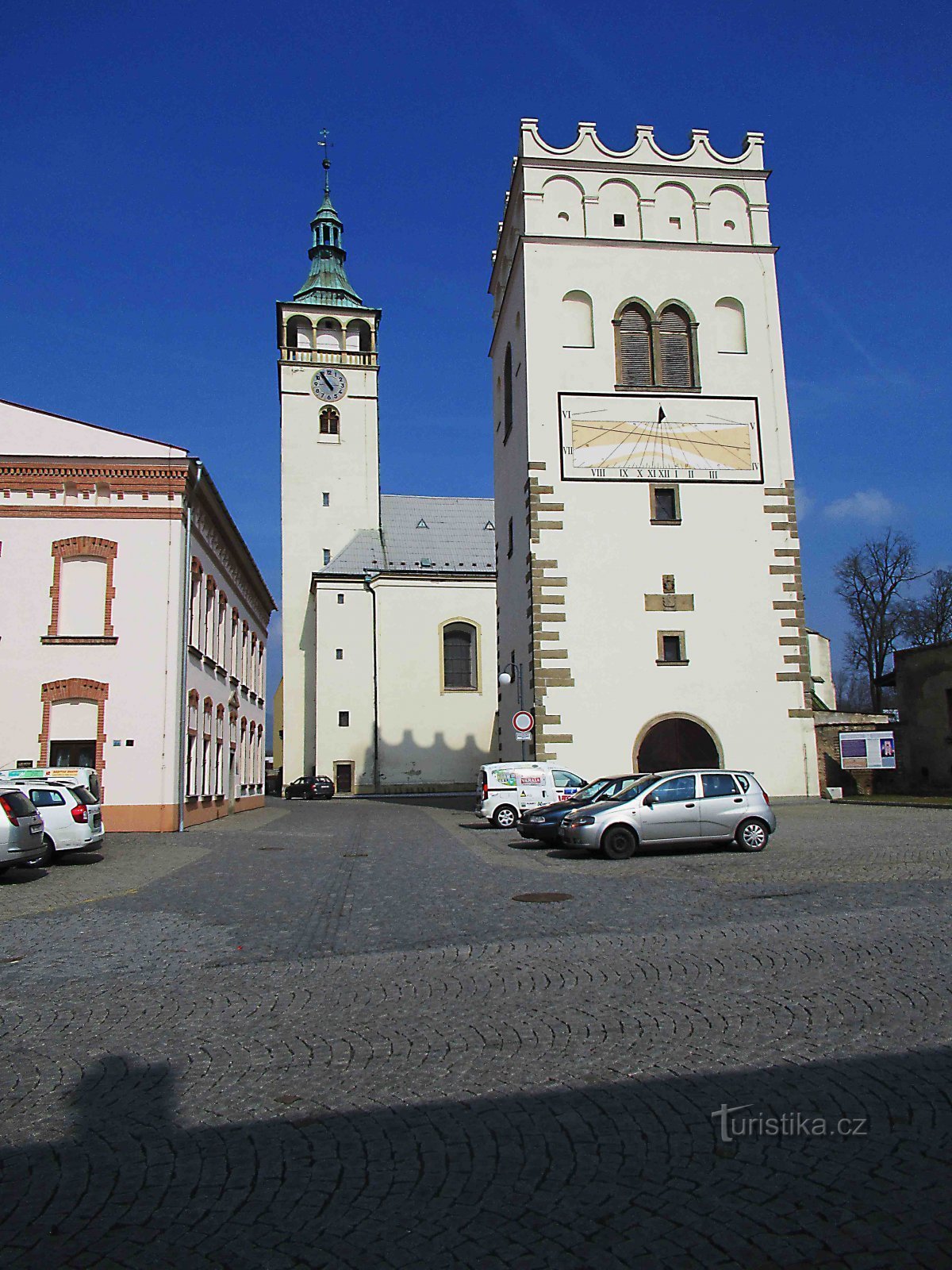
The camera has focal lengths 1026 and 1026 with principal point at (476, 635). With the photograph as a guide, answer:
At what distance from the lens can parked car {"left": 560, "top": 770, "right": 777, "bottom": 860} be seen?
16375 millimetres

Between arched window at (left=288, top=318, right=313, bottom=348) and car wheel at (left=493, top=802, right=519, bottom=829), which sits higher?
arched window at (left=288, top=318, right=313, bottom=348)

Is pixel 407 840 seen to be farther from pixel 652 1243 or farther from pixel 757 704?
pixel 652 1243

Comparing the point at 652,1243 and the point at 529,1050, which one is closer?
the point at 652,1243

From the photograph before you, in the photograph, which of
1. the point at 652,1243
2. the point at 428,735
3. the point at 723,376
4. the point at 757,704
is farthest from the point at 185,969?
the point at 428,735

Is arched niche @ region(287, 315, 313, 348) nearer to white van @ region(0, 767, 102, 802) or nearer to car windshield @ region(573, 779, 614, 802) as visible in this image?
white van @ region(0, 767, 102, 802)

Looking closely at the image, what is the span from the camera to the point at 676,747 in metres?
31.9

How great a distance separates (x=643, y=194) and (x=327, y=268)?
3760cm

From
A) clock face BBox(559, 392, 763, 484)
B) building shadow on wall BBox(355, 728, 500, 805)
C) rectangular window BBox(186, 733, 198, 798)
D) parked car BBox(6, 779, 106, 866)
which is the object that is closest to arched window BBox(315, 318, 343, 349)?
building shadow on wall BBox(355, 728, 500, 805)

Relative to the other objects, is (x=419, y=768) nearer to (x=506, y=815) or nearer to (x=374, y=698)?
(x=374, y=698)

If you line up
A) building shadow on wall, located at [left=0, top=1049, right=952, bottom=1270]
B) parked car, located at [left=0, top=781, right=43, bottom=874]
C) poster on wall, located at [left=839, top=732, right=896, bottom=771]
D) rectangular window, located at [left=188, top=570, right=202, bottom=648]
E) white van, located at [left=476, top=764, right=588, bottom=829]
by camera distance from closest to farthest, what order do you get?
building shadow on wall, located at [left=0, top=1049, right=952, bottom=1270] → parked car, located at [left=0, top=781, right=43, bottom=874] → white van, located at [left=476, top=764, right=588, bottom=829] → rectangular window, located at [left=188, top=570, right=202, bottom=648] → poster on wall, located at [left=839, top=732, right=896, bottom=771]

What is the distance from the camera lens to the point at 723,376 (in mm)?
30719

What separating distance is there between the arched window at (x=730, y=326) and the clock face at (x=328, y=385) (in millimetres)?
34031

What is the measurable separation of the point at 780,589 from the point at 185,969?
24.6m

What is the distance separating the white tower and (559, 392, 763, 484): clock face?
52mm
